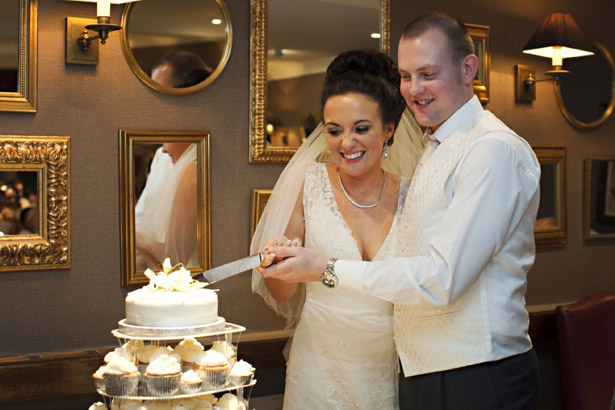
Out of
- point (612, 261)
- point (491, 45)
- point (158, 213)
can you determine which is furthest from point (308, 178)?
point (612, 261)

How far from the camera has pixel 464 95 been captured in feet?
7.88

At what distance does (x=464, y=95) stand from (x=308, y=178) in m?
0.79

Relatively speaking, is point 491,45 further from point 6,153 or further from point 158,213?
point 6,153

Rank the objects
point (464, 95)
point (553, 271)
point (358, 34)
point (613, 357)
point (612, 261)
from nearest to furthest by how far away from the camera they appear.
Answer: point (464, 95), point (358, 34), point (613, 357), point (553, 271), point (612, 261)

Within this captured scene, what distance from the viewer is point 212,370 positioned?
2.37 m

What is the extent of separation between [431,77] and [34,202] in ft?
5.20

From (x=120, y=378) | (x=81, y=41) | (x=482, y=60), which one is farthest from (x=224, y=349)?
(x=482, y=60)

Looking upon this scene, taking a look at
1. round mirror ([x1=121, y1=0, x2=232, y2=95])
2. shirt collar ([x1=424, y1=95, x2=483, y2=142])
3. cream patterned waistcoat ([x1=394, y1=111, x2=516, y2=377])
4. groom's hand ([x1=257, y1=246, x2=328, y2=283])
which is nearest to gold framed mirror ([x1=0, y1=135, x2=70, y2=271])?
round mirror ([x1=121, y1=0, x2=232, y2=95])

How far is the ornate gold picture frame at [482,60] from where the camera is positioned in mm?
4211

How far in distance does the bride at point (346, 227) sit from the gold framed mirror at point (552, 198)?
68.4 inches

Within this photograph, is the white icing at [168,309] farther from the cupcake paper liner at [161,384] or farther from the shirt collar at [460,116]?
the shirt collar at [460,116]

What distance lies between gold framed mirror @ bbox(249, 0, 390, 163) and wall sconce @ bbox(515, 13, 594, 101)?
3.52 feet

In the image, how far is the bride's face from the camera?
2.84 m

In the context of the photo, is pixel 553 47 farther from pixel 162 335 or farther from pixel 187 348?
pixel 162 335
